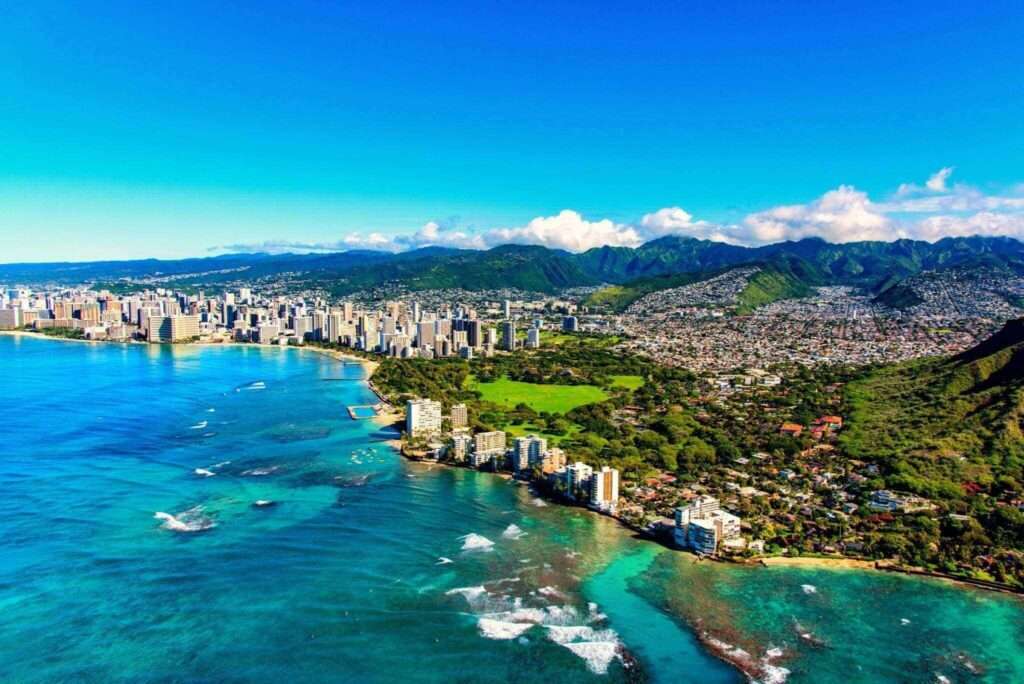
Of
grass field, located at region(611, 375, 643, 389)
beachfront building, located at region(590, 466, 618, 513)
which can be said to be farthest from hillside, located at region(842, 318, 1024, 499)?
grass field, located at region(611, 375, 643, 389)

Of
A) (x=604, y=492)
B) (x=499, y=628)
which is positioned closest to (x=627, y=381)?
(x=604, y=492)

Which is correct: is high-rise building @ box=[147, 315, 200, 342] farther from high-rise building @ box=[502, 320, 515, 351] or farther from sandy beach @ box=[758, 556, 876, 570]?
sandy beach @ box=[758, 556, 876, 570]

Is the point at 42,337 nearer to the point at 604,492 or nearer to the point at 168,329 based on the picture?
the point at 168,329

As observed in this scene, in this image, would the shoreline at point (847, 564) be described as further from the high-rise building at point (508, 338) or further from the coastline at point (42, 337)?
the coastline at point (42, 337)

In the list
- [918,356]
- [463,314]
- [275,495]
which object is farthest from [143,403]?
[918,356]

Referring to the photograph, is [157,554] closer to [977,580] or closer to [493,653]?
[493,653]

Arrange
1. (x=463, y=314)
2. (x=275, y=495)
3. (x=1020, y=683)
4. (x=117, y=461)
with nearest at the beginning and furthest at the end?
(x=1020, y=683) → (x=275, y=495) → (x=117, y=461) → (x=463, y=314)
